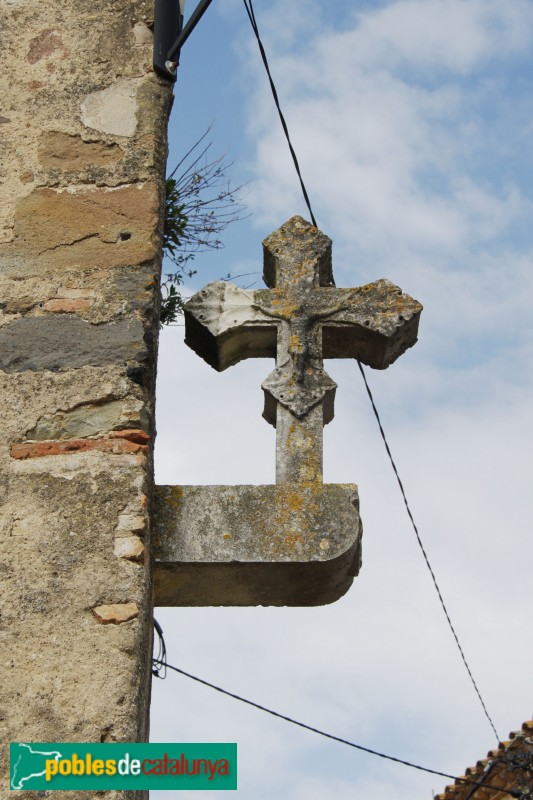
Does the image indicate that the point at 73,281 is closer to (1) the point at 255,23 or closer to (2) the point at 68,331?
(2) the point at 68,331

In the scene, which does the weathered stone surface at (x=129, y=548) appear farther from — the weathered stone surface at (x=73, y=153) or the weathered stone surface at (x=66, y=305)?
the weathered stone surface at (x=73, y=153)

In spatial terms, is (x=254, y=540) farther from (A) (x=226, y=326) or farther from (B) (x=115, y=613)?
(A) (x=226, y=326)

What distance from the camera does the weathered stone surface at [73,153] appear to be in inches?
142

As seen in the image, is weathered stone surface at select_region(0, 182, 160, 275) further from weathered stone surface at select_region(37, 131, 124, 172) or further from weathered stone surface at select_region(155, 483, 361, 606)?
weathered stone surface at select_region(155, 483, 361, 606)

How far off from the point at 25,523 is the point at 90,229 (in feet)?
3.01

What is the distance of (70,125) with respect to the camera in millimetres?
3658

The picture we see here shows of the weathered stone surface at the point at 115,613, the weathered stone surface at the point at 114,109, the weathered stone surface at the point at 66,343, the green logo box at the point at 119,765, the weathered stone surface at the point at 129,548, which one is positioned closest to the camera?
the green logo box at the point at 119,765

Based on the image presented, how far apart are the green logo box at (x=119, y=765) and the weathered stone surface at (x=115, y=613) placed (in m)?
0.29

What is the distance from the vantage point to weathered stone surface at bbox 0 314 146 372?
3.27 meters

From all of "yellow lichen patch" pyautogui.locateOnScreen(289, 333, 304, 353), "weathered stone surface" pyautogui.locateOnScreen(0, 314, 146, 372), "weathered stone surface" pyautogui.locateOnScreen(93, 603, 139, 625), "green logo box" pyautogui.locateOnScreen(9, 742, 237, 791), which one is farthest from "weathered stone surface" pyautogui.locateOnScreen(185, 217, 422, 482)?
"green logo box" pyautogui.locateOnScreen(9, 742, 237, 791)

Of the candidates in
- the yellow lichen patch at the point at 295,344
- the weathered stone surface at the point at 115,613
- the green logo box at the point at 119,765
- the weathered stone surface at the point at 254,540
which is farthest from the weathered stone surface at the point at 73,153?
the green logo box at the point at 119,765

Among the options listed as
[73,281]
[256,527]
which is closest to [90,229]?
[73,281]

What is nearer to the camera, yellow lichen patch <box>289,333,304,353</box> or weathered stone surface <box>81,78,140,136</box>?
yellow lichen patch <box>289,333,304,353</box>

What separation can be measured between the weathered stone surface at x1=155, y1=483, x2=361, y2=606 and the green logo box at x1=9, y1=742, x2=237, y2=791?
1.83 feet
